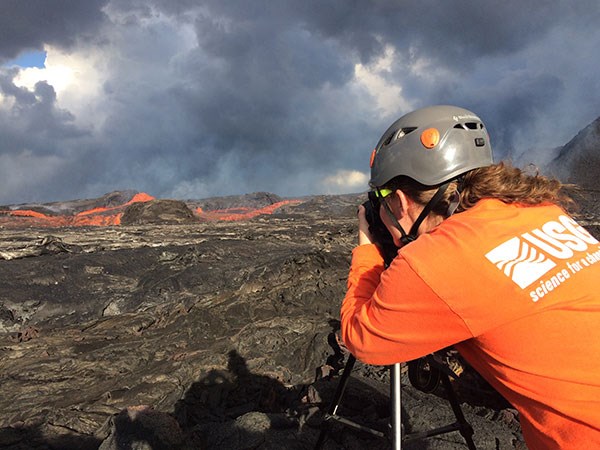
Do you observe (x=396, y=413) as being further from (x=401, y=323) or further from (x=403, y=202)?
(x=403, y=202)

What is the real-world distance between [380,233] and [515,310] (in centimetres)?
90

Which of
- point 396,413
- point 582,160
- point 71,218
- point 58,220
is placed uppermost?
point 71,218

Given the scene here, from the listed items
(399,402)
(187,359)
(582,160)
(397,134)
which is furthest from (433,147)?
(582,160)

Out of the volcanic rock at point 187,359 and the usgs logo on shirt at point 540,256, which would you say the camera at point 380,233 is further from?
the volcanic rock at point 187,359

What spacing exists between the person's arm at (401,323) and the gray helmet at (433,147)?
598 millimetres

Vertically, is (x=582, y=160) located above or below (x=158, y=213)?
below

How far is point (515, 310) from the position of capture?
1.30m

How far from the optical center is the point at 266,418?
11.6 feet

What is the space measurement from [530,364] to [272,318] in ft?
19.6

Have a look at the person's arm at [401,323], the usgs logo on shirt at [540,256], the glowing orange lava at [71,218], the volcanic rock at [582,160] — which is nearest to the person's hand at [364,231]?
the person's arm at [401,323]

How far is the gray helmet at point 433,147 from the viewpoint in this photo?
6.00 ft

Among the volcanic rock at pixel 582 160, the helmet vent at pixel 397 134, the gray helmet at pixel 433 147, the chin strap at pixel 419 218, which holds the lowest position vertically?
the chin strap at pixel 419 218

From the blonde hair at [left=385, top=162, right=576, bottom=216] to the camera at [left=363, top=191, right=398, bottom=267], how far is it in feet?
0.69

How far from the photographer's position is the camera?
2096 mm
